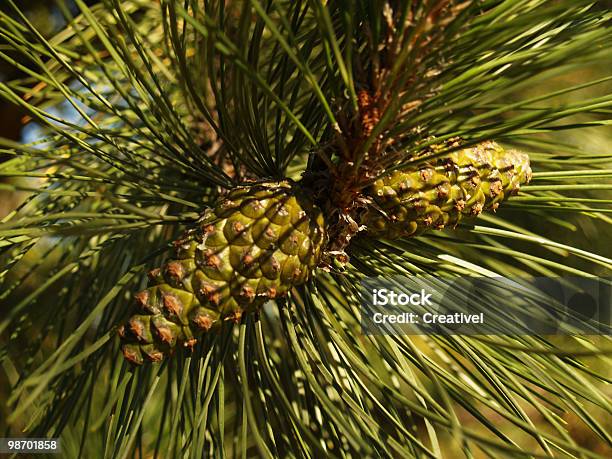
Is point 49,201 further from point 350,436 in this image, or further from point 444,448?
point 444,448

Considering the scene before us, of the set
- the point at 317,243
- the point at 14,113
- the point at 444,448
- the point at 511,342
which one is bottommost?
the point at 444,448

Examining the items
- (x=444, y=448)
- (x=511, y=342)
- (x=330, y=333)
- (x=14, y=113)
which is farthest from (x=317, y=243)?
(x=444, y=448)

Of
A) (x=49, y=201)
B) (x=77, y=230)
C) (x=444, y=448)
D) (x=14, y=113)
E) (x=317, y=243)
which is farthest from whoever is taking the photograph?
(x=444, y=448)
